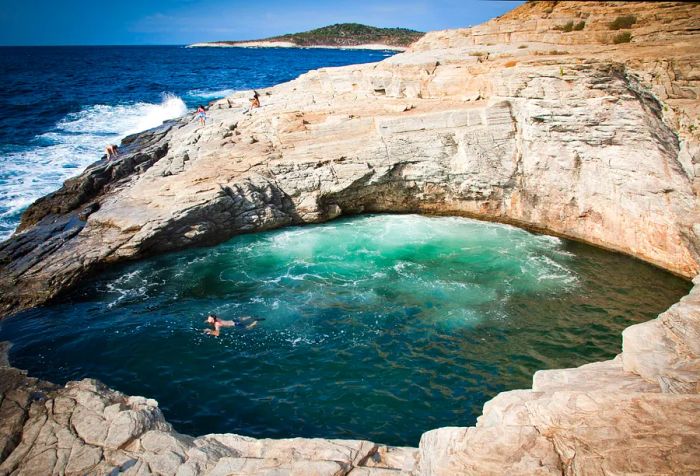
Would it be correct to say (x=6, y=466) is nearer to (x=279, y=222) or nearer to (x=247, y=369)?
(x=247, y=369)

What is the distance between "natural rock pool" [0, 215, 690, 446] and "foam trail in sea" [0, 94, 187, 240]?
35.2ft

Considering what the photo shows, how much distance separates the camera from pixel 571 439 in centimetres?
720

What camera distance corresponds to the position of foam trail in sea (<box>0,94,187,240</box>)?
2508 centimetres

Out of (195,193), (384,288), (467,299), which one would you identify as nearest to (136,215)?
(195,193)

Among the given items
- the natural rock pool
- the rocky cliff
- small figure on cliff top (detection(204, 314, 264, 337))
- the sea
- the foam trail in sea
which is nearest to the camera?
the natural rock pool

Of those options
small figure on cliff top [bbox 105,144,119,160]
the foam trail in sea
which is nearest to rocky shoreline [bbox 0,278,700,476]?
the foam trail in sea

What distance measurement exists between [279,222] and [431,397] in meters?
12.5

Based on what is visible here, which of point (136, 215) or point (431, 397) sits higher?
point (136, 215)

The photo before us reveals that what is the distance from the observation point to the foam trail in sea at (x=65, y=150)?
25.1 meters

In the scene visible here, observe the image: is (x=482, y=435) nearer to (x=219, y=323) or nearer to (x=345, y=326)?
(x=345, y=326)

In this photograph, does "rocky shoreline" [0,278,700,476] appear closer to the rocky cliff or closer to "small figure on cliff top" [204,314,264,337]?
the rocky cliff

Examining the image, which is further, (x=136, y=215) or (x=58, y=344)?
(x=136, y=215)

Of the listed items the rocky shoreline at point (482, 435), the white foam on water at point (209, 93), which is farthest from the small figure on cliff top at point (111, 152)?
the white foam on water at point (209, 93)

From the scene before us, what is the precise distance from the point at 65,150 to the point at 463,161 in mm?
30623
